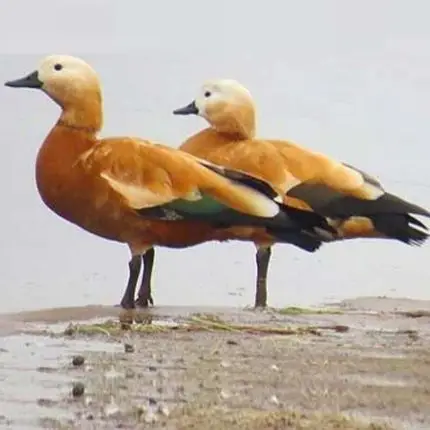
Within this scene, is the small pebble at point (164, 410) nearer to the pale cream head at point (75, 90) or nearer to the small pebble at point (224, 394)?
the small pebble at point (224, 394)

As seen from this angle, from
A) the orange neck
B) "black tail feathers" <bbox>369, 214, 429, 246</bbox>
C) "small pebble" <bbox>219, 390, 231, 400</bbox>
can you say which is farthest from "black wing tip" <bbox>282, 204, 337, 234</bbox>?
"small pebble" <bbox>219, 390, 231, 400</bbox>

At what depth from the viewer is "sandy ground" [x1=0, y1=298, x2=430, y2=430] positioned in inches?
247

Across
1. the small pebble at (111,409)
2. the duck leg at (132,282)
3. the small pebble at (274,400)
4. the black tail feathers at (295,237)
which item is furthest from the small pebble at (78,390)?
the black tail feathers at (295,237)

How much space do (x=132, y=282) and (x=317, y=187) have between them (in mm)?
1407

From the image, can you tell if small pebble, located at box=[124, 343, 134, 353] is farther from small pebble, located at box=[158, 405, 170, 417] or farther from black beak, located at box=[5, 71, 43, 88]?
black beak, located at box=[5, 71, 43, 88]

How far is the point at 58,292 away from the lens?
42.2 ft

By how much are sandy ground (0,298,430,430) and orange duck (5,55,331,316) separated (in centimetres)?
57

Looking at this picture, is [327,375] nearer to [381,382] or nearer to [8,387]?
[381,382]

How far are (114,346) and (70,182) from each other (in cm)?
227

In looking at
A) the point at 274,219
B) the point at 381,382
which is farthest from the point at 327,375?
the point at 274,219

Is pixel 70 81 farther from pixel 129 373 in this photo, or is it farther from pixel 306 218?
pixel 129 373

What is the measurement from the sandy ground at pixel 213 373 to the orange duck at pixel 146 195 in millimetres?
572

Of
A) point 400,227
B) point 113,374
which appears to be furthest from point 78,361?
point 400,227

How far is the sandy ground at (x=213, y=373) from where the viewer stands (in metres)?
6.26
